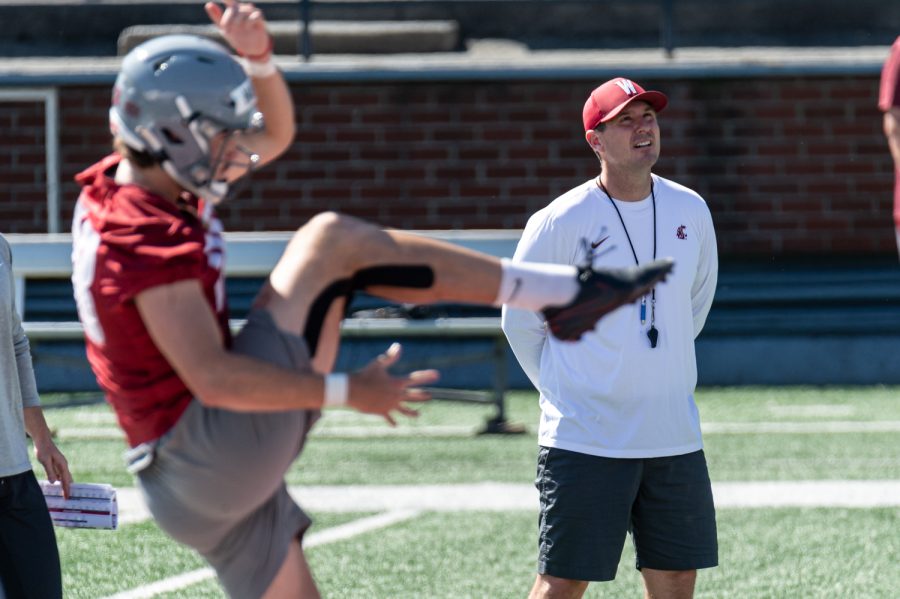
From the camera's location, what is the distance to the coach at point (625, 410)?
4.69 metres

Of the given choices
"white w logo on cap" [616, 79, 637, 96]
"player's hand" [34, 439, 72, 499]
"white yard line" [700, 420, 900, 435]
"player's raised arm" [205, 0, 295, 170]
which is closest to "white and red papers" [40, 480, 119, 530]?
"player's hand" [34, 439, 72, 499]

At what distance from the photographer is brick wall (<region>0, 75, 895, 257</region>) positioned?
15320 millimetres

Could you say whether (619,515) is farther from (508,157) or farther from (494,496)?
(508,157)

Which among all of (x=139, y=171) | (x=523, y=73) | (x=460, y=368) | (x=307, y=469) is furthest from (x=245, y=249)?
(x=139, y=171)

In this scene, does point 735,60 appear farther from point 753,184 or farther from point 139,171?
point 139,171

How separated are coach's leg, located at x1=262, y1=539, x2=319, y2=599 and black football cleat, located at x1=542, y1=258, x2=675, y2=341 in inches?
33.6

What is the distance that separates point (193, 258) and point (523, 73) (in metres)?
12.2

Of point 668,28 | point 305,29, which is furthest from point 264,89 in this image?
point 668,28

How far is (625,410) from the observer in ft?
15.5

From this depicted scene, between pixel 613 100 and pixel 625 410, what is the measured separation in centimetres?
104

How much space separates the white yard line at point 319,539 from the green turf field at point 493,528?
8cm

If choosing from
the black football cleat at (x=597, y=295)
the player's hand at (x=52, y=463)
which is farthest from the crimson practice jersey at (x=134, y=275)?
the player's hand at (x=52, y=463)

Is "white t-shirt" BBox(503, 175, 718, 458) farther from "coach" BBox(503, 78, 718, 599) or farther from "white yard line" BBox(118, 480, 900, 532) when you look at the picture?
"white yard line" BBox(118, 480, 900, 532)

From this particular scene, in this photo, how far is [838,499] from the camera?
8.48 m
